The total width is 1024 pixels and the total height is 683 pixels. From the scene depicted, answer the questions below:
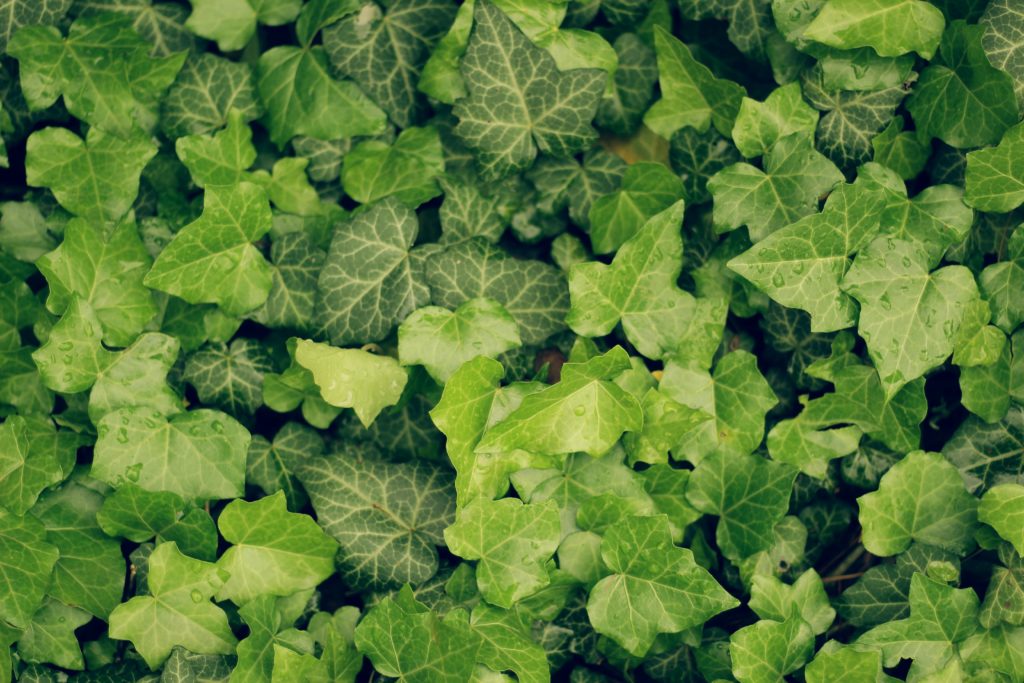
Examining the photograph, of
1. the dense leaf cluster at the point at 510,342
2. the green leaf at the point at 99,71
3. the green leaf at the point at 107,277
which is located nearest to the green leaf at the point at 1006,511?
the dense leaf cluster at the point at 510,342

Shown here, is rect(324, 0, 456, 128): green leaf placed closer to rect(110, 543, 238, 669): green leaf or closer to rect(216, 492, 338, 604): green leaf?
rect(216, 492, 338, 604): green leaf

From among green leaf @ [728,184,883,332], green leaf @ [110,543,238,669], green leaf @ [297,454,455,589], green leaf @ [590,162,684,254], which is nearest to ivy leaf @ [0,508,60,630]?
green leaf @ [110,543,238,669]

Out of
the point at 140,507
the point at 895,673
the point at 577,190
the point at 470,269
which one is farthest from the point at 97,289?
the point at 895,673

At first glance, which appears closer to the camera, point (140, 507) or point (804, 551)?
point (140, 507)

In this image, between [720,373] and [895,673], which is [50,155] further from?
[895,673]

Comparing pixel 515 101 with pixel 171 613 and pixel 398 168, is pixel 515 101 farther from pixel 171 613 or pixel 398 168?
pixel 171 613

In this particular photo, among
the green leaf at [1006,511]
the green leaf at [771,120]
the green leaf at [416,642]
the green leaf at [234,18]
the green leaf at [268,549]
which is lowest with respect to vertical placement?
the green leaf at [416,642]

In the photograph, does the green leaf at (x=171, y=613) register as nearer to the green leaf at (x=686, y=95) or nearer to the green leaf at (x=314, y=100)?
the green leaf at (x=314, y=100)
